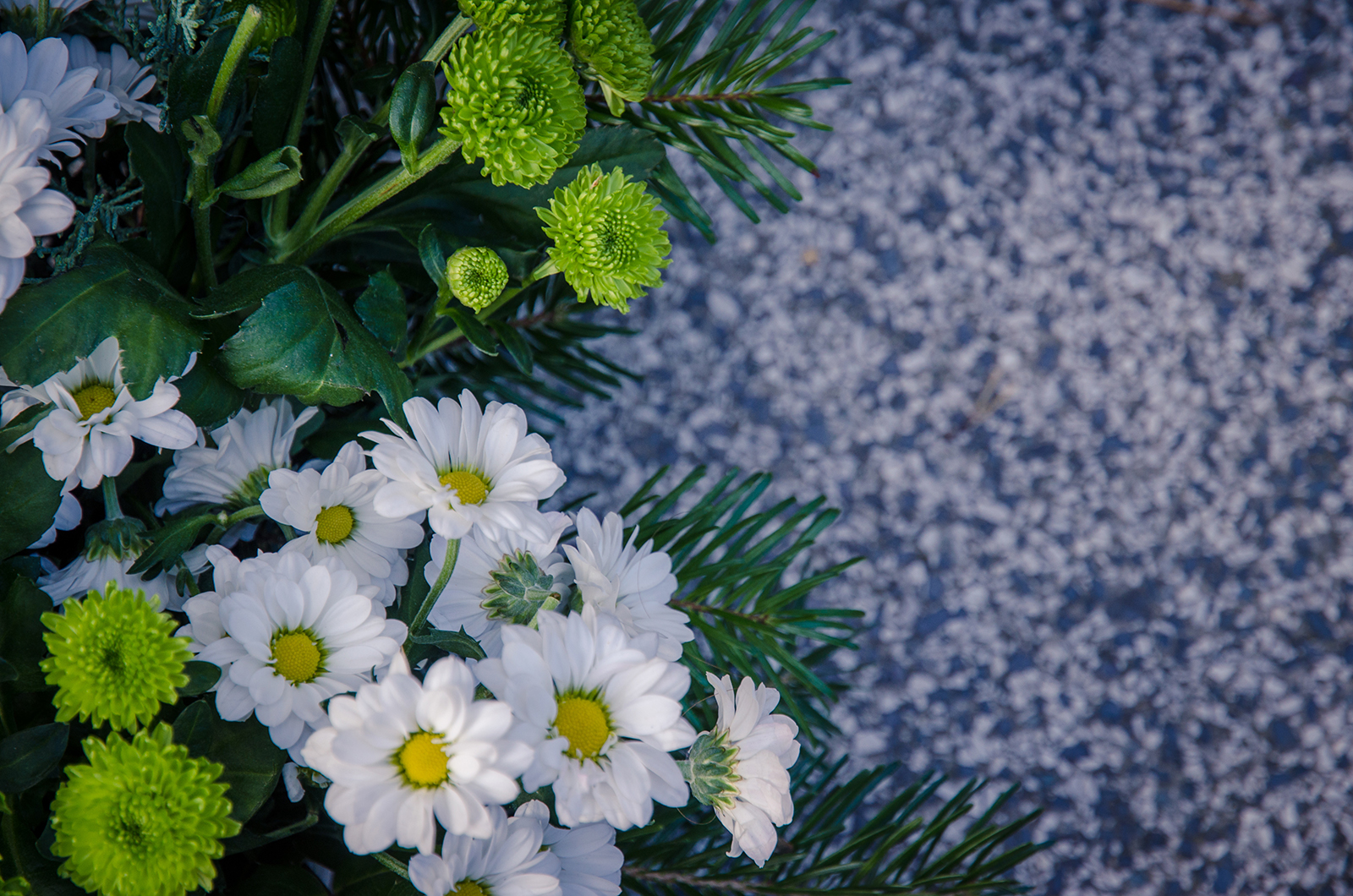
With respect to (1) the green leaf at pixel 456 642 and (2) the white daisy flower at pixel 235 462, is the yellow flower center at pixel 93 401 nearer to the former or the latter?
(2) the white daisy flower at pixel 235 462

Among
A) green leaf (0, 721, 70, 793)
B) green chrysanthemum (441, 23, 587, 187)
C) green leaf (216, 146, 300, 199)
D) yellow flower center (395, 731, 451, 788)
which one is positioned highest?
green chrysanthemum (441, 23, 587, 187)

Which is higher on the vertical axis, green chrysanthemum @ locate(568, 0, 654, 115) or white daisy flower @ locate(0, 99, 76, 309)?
green chrysanthemum @ locate(568, 0, 654, 115)

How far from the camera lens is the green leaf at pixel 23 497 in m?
0.32

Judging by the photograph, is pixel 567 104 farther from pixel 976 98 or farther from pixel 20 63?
pixel 976 98

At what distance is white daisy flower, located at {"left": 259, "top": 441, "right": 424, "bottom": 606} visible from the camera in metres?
0.33

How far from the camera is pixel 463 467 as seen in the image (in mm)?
319

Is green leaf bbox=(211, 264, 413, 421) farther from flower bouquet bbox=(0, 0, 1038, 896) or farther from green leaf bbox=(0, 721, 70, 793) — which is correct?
green leaf bbox=(0, 721, 70, 793)

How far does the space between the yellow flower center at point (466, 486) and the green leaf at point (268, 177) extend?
0.42 ft

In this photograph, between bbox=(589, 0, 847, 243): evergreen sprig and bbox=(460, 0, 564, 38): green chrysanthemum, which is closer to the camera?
bbox=(460, 0, 564, 38): green chrysanthemum

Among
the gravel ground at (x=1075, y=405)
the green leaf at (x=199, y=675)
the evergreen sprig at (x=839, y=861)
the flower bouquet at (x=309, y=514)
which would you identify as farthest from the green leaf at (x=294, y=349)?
the gravel ground at (x=1075, y=405)

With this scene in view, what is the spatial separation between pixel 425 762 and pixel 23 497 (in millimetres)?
202

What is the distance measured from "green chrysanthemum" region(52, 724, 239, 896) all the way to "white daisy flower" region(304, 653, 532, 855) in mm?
45

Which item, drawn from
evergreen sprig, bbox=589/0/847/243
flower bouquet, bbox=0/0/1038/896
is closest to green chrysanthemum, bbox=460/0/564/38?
flower bouquet, bbox=0/0/1038/896

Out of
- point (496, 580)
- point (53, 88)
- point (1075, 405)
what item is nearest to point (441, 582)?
point (496, 580)
